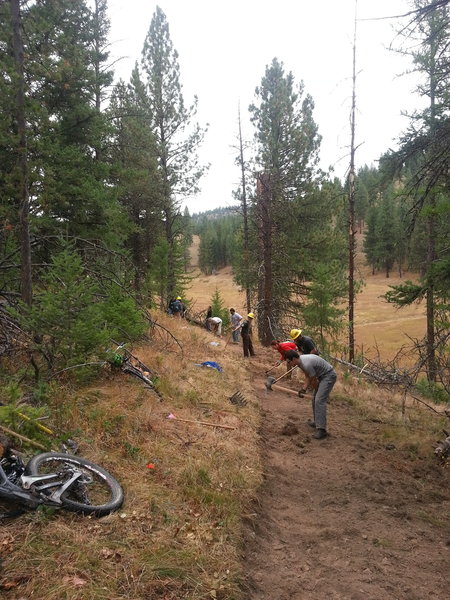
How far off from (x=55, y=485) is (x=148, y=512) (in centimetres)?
97

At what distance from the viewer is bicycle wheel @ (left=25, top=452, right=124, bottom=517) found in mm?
3729

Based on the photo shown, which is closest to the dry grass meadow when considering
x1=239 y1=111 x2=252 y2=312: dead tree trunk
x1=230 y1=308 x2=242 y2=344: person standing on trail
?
x1=239 y1=111 x2=252 y2=312: dead tree trunk

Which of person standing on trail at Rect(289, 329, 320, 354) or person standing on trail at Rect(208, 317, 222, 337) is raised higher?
person standing on trail at Rect(289, 329, 320, 354)

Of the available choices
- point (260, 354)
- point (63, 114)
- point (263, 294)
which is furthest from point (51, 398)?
point (263, 294)

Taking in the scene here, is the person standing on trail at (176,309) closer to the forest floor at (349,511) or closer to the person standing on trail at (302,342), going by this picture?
the person standing on trail at (302,342)

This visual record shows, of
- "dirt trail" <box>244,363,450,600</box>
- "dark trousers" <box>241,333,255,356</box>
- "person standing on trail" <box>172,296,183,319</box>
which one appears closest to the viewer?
"dirt trail" <box>244,363,450,600</box>

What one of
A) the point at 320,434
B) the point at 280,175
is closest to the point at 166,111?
the point at 280,175

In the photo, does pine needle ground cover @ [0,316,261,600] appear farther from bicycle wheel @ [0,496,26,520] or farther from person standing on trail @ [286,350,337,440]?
person standing on trail @ [286,350,337,440]

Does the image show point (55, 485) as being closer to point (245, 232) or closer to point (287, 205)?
point (287, 205)

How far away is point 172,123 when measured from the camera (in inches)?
784

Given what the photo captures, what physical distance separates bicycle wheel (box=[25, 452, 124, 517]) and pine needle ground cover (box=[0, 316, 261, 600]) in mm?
109

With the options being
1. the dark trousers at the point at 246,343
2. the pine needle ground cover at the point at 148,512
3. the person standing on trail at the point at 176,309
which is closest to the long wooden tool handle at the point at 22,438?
the pine needle ground cover at the point at 148,512

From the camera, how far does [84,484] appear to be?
3.92 metres

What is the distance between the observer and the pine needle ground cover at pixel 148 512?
3.07 m
